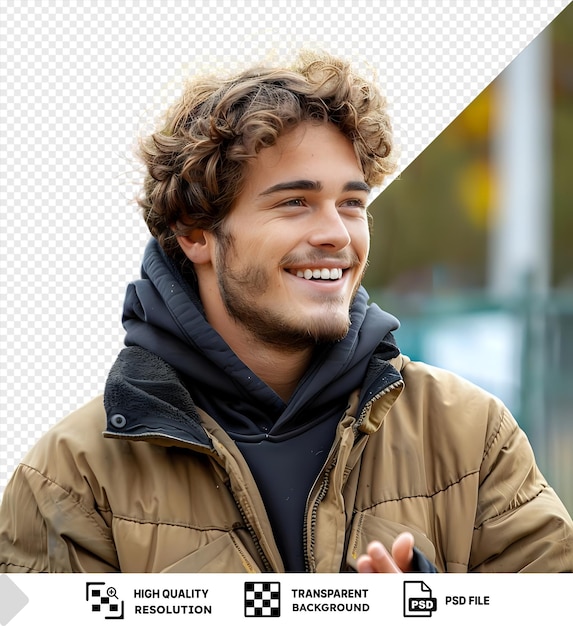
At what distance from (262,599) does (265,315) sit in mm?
788

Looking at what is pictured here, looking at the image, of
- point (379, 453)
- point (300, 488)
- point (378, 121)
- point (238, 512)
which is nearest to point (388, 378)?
point (379, 453)

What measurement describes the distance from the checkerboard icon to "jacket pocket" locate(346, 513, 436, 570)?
232mm

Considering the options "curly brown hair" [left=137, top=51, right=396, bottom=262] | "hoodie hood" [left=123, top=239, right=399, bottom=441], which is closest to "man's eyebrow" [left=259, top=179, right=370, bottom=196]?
"curly brown hair" [left=137, top=51, right=396, bottom=262]

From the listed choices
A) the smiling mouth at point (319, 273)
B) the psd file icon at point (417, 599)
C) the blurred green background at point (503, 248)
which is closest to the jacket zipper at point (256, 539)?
the psd file icon at point (417, 599)

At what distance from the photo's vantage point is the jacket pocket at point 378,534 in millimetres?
2547

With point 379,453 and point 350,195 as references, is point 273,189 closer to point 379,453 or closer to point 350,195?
point 350,195

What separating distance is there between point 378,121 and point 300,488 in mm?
1164

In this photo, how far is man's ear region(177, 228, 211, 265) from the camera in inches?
117

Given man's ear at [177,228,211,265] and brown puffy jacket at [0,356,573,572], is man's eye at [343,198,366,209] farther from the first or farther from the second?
brown puffy jacket at [0,356,573,572]

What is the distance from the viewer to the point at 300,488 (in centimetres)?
262

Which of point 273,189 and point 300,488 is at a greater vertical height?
point 273,189

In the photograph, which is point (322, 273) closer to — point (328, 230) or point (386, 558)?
point (328, 230)

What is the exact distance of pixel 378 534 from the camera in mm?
2566

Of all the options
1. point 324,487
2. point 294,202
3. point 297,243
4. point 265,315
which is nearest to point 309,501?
point 324,487
